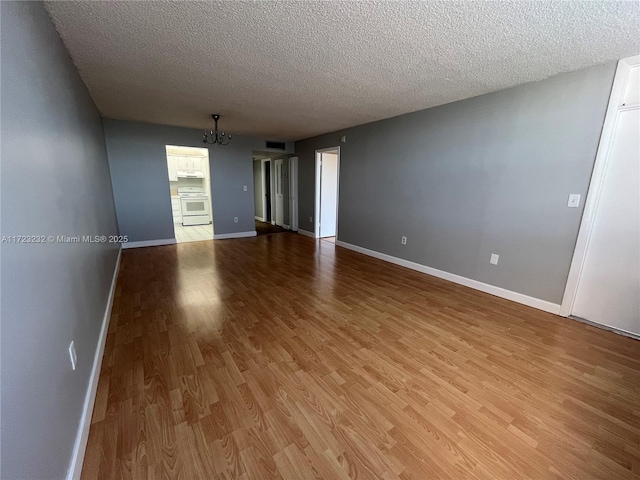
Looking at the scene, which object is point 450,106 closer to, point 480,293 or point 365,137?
point 365,137

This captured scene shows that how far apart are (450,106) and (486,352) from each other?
9.38ft

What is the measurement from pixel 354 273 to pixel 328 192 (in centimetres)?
280

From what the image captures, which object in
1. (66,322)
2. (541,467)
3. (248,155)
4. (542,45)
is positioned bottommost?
(541,467)

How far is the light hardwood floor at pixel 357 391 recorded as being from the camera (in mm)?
1192

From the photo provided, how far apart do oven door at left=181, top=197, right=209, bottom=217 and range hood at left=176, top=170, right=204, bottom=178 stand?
80cm

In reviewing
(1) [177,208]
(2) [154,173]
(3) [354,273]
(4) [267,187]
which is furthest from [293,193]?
(1) [177,208]

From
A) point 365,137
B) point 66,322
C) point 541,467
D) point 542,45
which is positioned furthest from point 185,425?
point 365,137

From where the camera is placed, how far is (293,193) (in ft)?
21.8

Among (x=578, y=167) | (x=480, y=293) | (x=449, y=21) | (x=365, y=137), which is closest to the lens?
(x=449, y=21)

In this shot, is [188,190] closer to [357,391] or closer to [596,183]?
[357,391]

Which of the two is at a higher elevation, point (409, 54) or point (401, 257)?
point (409, 54)

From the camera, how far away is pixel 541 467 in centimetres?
118

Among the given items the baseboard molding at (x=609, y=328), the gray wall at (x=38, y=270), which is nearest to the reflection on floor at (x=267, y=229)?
the gray wall at (x=38, y=270)

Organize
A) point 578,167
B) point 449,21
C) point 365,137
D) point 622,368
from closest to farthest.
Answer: point 449,21 → point 622,368 → point 578,167 → point 365,137
